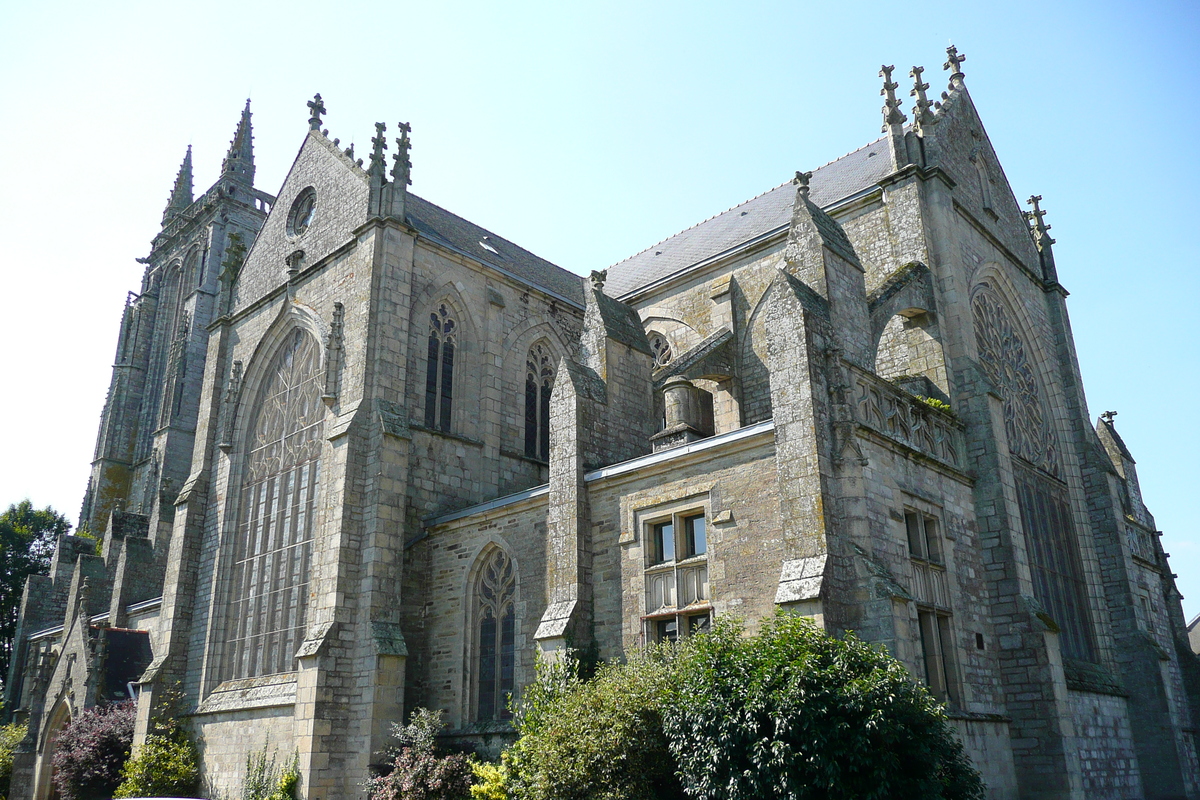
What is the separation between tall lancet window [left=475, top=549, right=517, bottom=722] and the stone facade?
0.06 metres

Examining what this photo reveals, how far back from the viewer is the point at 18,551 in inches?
1575

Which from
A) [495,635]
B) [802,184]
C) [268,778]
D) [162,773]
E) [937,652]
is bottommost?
[268,778]

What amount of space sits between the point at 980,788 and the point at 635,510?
233 inches

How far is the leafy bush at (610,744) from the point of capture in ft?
35.9

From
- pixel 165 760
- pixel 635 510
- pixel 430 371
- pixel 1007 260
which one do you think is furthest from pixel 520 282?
pixel 165 760

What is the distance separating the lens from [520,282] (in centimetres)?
2161

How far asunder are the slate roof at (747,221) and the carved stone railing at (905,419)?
6.27 metres

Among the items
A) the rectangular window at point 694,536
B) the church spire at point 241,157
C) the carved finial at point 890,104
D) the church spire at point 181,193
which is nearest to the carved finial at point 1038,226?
the carved finial at point 890,104

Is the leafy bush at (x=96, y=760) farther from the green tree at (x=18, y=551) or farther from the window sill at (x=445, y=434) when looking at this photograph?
the green tree at (x=18, y=551)

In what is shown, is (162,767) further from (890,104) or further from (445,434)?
(890,104)

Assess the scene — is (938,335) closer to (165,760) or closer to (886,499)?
(886,499)

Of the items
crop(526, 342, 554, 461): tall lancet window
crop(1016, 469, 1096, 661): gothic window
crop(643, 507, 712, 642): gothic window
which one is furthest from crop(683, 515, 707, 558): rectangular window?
crop(526, 342, 554, 461): tall lancet window

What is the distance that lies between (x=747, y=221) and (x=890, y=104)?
6.28 meters

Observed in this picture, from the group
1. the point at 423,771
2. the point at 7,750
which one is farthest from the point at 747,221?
the point at 7,750
